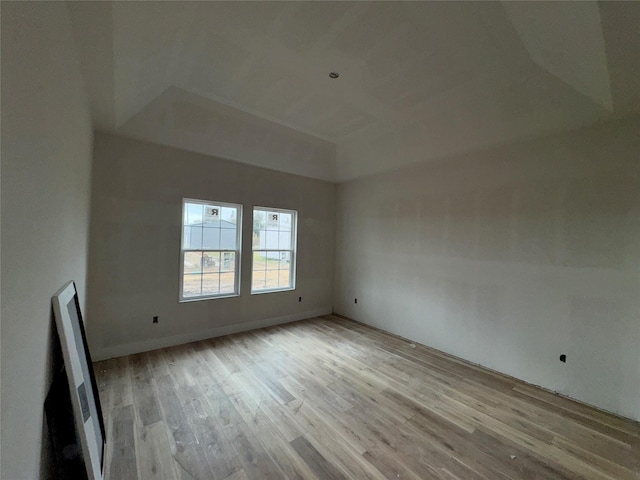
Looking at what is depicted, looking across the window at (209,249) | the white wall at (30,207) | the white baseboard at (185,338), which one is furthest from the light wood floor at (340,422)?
the white wall at (30,207)

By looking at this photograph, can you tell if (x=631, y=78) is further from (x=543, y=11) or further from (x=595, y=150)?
(x=543, y=11)

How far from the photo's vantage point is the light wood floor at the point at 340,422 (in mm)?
1822

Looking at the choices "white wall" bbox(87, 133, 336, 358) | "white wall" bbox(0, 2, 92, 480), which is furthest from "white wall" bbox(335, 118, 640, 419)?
"white wall" bbox(0, 2, 92, 480)

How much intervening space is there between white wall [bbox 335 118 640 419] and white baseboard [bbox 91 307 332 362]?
1880 millimetres

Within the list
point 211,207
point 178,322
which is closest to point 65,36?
point 211,207

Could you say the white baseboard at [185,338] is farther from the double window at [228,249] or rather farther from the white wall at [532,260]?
the white wall at [532,260]

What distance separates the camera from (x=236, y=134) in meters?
3.63

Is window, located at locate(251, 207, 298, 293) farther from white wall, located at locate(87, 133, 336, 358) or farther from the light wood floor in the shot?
the light wood floor

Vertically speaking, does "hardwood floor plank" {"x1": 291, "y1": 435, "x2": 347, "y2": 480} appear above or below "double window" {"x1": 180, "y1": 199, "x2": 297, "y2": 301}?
below

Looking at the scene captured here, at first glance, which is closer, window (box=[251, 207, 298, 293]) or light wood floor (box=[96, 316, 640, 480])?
light wood floor (box=[96, 316, 640, 480])

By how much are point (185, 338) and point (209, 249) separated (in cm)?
132

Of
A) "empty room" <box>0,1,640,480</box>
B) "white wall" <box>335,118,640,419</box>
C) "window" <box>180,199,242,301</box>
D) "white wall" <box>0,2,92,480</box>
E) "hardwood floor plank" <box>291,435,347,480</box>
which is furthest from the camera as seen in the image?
"window" <box>180,199,242,301</box>

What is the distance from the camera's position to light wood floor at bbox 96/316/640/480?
1822 millimetres

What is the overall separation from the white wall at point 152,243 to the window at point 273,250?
0.58 feet
